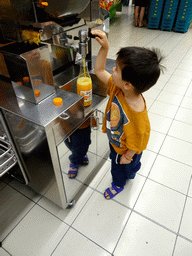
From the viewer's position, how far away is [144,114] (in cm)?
91

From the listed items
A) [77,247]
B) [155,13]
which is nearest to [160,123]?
[77,247]

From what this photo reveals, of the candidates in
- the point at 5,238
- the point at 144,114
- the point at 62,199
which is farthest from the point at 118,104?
the point at 5,238

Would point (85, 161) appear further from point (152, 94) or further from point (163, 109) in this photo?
point (152, 94)

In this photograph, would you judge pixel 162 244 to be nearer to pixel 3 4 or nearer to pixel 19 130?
pixel 19 130

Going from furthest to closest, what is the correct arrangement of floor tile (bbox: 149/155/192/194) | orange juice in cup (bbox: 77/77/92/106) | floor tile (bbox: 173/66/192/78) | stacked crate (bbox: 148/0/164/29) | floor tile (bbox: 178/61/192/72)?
stacked crate (bbox: 148/0/164/29) < floor tile (bbox: 178/61/192/72) < floor tile (bbox: 173/66/192/78) < floor tile (bbox: 149/155/192/194) < orange juice in cup (bbox: 77/77/92/106)

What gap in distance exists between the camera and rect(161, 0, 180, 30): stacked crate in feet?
15.3

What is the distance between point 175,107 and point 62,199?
5.91ft

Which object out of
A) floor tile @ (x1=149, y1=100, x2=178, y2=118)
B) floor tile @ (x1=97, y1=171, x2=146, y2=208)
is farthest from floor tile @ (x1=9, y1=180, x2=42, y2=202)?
Result: floor tile @ (x1=149, y1=100, x2=178, y2=118)

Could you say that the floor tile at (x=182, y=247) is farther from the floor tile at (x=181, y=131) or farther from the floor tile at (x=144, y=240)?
the floor tile at (x=181, y=131)

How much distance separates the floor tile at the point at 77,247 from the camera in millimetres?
1113

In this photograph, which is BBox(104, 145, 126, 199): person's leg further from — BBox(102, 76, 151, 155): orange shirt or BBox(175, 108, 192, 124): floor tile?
BBox(175, 108, 192, 124): floor tile

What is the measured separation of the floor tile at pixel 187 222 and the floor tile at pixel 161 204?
0.03m

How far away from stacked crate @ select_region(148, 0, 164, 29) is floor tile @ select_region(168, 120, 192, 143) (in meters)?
4.16

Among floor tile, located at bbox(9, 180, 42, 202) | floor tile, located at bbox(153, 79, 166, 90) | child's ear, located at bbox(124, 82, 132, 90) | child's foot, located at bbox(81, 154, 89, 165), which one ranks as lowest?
floor tile, located at bbox(9, 180, 42, 202)
